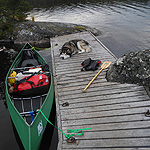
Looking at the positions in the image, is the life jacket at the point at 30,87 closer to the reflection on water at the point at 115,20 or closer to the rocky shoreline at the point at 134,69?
the rocky shoreline at the point at 134,69

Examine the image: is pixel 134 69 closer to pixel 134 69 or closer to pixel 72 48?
pixel 134 69

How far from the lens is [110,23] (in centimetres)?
2455

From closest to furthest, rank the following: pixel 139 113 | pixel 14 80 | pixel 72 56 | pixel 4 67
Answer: pixel 139 113, pixel 14 80, pixel 72 56, pixel 4 67

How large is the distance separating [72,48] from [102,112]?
6049mm

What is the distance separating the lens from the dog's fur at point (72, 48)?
992 cm

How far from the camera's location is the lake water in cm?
739

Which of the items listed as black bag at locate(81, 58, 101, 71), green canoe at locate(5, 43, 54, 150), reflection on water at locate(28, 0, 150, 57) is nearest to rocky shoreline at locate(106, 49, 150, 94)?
black bag at locate(81, 58, 101, 71)

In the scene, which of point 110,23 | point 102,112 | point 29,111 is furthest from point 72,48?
point 110,23

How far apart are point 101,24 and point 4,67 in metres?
17.6

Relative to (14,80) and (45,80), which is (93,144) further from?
(14,80)

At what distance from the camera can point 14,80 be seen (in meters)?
7.23

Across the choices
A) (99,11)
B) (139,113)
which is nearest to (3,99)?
(139,113)

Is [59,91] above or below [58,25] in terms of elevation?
below

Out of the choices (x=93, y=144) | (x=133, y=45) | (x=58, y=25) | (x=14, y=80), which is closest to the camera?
(x=93, y=144)
